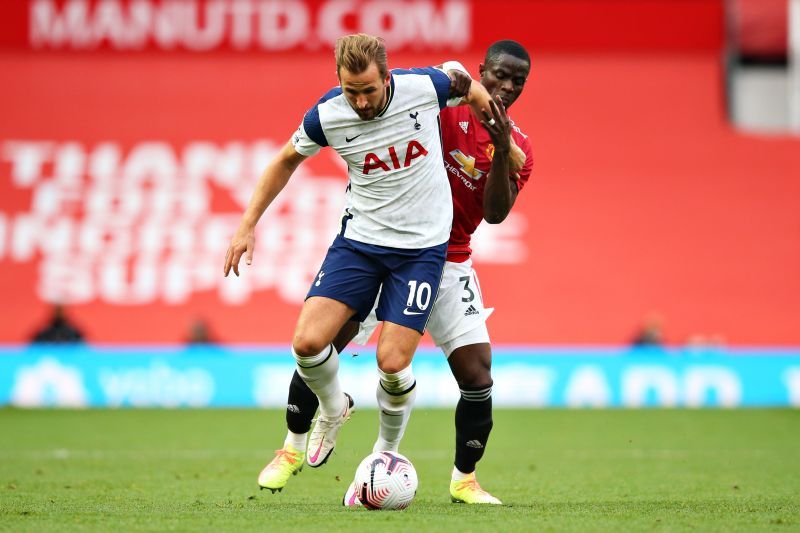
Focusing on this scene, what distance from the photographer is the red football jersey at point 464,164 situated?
7.05m

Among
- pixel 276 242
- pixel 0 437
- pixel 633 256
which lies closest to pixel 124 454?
pixel 0 437

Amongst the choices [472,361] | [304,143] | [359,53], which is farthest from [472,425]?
[359,53]

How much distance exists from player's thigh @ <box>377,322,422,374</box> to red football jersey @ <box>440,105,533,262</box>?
0.82m

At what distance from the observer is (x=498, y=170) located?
6555 millimetres

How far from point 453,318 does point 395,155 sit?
1.15 m

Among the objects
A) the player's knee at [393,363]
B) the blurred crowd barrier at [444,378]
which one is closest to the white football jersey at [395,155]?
the player's knee at [393,363]

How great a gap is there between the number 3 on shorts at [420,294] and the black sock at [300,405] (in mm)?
899

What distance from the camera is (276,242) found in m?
21.3

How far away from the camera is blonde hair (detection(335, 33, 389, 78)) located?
5.97 m

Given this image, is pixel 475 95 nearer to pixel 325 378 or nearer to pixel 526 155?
pixel 526 155

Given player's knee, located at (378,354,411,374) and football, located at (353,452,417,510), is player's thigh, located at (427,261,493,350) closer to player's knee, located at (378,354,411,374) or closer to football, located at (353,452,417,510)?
player's knee, located at (378,354,411,374)

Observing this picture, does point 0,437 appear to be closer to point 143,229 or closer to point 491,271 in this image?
point 143,229

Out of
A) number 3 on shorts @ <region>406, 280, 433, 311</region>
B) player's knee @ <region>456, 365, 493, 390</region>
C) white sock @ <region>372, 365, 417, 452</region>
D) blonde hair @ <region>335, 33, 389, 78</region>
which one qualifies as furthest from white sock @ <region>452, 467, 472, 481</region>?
blonde hair @ <region>335, 33, 389, 78</region>

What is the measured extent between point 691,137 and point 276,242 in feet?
26.3
